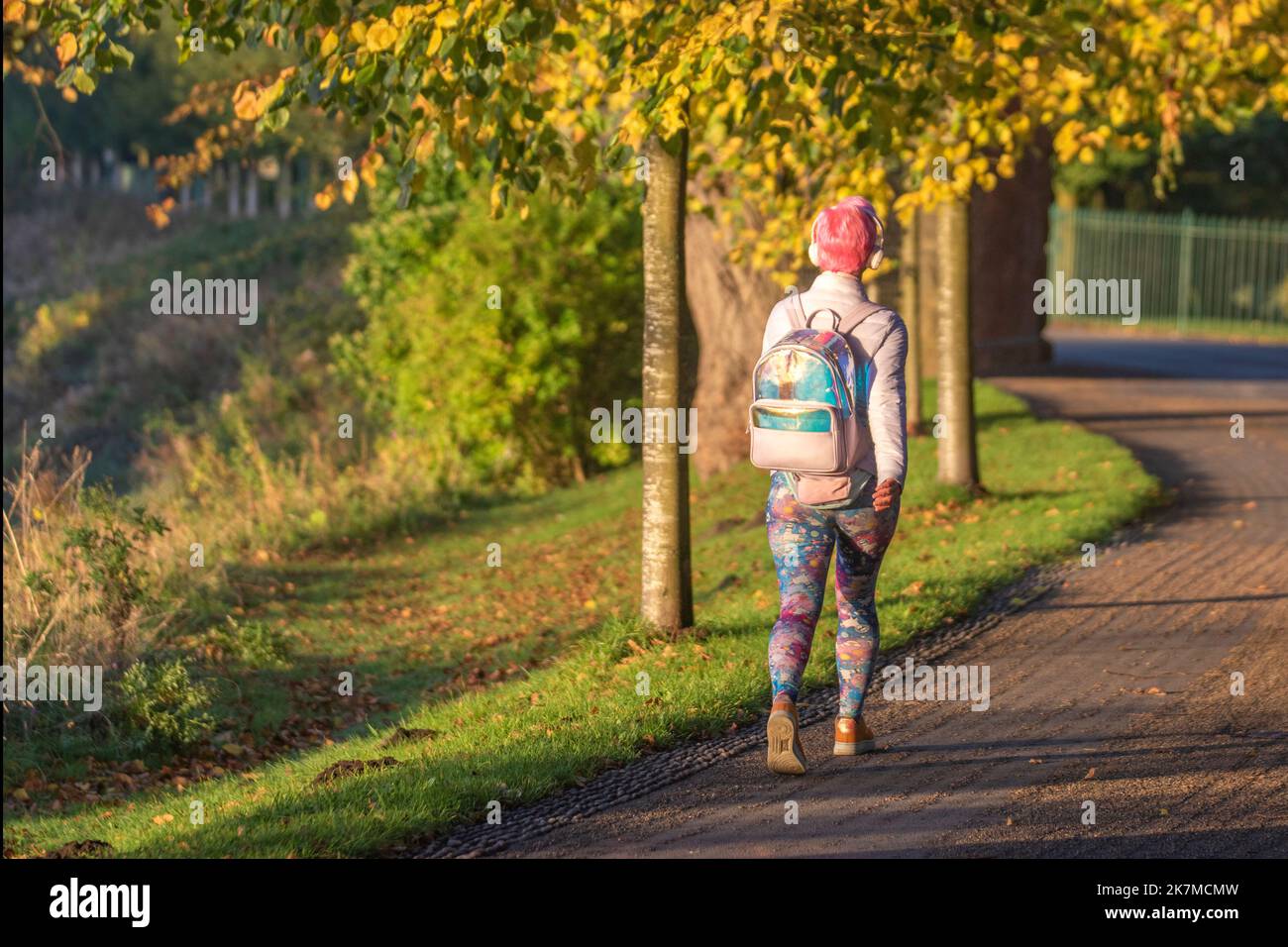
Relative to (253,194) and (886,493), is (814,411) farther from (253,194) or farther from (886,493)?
(253,194)

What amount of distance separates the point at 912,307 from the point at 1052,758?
1137cm

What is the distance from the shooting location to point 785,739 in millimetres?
6789

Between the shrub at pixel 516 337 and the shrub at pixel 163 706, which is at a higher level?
the shrub at pixel 516 337

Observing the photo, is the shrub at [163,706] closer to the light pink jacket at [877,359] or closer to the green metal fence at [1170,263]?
the light pink jacket at [877,359]

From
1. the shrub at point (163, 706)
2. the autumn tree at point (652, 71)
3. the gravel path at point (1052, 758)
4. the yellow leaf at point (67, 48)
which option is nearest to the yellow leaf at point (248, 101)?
the autumn tree at point (652, 71)

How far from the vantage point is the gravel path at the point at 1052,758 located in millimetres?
6109

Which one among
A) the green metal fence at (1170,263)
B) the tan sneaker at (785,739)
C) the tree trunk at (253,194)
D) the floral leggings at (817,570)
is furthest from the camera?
the tree trunk at (253,194)

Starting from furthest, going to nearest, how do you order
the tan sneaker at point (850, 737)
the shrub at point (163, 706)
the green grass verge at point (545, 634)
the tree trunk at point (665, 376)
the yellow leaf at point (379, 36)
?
1. the shrub at point (163, 706)
2. the tree trunk at point (665, 376)
3. the yellow leaf at point (379, 36)
4. the tan sneaker at point (850, 737)
5. the green grass verge at point (545, 634)

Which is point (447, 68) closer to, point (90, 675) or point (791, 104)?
point (791, 104)

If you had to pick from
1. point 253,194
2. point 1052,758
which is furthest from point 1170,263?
point 1052,758

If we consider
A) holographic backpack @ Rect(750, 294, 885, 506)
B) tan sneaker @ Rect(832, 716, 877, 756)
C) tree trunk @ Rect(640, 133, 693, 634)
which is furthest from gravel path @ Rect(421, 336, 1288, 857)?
tree trunk @ Rect(640, 133, 693, 634)

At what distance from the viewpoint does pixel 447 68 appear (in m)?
8.84
